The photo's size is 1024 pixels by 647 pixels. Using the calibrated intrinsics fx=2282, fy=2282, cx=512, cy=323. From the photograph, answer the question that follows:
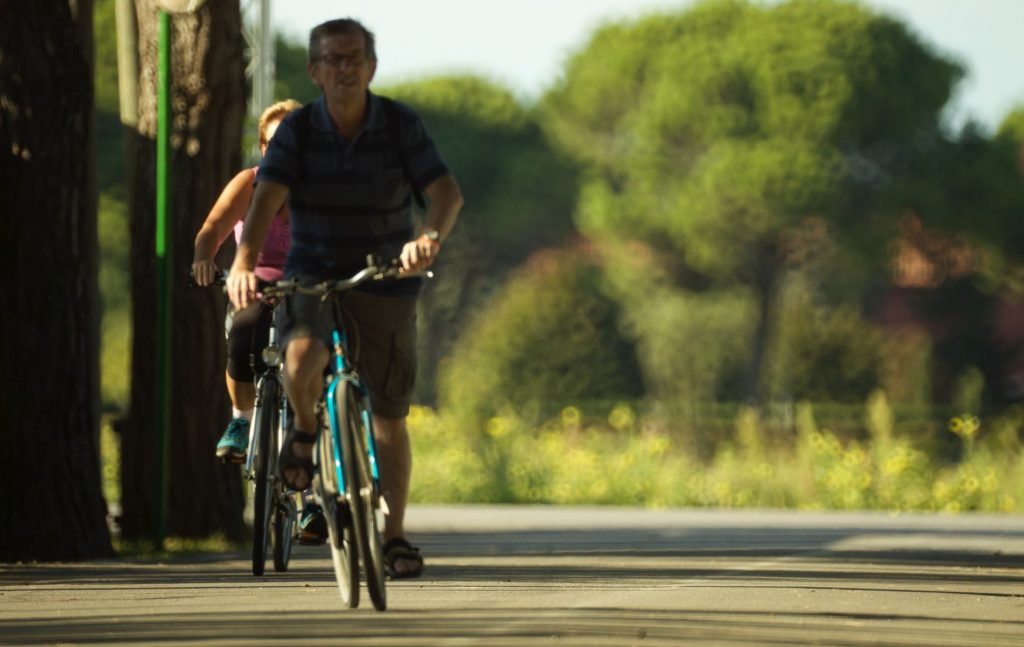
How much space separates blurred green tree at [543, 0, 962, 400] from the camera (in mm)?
64750

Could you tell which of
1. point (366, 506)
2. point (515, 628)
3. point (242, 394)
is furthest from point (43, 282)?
point (515, 628)

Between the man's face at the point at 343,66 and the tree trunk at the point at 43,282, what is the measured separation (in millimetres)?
3382

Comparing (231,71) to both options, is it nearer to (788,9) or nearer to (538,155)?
(788,9)

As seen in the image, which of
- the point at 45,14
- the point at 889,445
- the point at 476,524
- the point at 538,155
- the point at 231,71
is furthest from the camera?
the point at 538,155

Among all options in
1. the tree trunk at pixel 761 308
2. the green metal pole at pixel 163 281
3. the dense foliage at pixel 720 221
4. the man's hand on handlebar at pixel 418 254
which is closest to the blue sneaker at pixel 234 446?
the green metal pole at pixel 163 281

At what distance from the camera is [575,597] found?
8141mm

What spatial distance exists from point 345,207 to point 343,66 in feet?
1.51

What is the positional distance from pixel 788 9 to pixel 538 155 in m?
11.2

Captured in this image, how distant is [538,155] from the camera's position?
78188 millimetres

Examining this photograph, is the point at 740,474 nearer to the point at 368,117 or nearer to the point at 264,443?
the point at 264,443

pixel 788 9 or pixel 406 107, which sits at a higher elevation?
pixel 788 9

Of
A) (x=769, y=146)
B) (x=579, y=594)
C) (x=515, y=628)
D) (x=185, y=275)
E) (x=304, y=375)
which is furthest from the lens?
(x=769, y=146)

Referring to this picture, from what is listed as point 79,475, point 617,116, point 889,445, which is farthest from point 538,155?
point 79,475

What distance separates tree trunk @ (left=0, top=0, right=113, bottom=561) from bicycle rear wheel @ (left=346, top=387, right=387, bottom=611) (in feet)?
12.1
